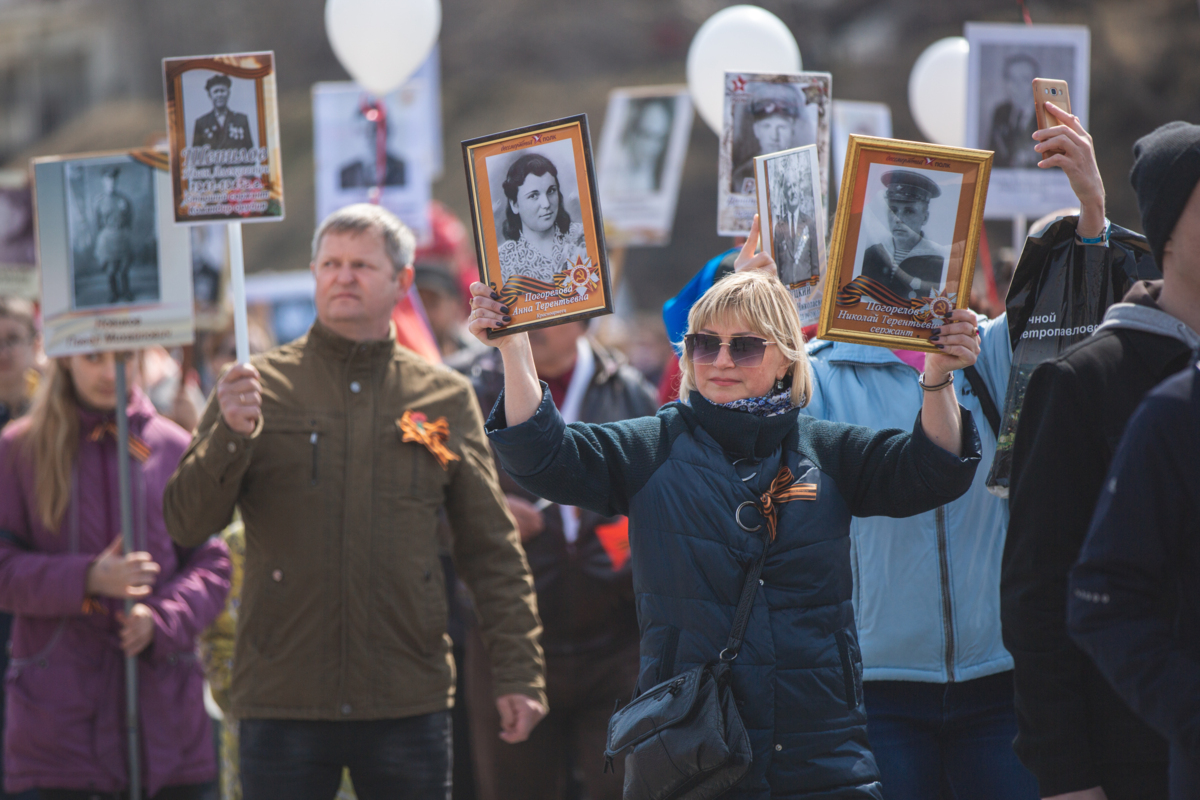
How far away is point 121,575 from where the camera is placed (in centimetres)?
396

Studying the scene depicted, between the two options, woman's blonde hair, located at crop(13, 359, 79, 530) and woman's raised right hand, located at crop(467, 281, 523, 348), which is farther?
woman's blonde hair, located at crop(13, 359, 79, 530)

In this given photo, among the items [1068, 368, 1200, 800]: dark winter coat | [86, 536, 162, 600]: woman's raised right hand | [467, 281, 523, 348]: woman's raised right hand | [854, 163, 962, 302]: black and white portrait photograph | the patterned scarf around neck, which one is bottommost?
[86, 536, 162, 600]: woman's raised right hand

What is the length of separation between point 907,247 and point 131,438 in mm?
2701

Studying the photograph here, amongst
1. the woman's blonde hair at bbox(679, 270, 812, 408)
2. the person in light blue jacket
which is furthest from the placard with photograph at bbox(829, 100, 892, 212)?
the woman's blonde hair at bbox(679, 270, 812, 408)

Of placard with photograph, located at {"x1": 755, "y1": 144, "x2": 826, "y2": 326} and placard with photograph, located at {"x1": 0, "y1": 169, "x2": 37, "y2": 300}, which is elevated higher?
placard with photograph, located at {"x1": 0, "y1": 169, "x2": 37, "y2": 300}

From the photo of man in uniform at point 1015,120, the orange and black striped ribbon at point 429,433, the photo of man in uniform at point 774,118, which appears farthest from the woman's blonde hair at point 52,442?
the photo of man in uniform at point 1015,120

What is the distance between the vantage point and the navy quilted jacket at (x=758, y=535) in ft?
8.25

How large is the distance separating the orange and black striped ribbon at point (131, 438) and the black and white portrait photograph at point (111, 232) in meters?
0.43

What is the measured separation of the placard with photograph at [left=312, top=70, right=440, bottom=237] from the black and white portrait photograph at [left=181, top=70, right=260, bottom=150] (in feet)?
6.43

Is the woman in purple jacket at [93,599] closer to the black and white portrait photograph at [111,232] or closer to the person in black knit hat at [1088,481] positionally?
the black and white portrait photograph at [111,232]

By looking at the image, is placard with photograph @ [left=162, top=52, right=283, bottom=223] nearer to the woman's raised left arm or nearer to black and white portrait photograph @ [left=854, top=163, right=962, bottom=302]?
black and white portrait photograph @ [left=854, top=163, right=962, bottom=302]

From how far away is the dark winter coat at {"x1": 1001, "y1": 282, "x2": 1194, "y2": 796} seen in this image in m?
2.18

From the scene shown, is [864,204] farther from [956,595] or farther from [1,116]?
[1,116]

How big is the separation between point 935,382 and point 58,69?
1628 inches
